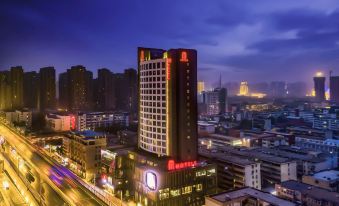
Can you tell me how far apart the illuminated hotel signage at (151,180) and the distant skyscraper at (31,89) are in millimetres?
88973

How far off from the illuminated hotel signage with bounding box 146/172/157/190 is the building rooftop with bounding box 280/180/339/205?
51.4 feet

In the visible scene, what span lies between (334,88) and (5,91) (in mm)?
152994

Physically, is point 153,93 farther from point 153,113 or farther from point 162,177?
point 162,177

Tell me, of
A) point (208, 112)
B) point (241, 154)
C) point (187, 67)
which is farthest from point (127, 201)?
point (208, 112)

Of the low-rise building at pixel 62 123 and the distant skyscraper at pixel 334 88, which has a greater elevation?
the distant skyscraper at pixel 334 88

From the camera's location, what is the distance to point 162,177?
31578mm

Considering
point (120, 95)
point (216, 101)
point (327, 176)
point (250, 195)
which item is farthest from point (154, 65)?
point (216, 101)

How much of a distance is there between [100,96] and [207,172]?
80.0 meters

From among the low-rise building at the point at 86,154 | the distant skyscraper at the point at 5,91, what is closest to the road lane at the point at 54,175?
the low-rise building at the point at 86,154

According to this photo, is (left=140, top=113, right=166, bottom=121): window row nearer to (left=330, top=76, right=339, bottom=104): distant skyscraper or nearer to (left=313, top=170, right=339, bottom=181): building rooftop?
(left=313, top=170, right=339, bottom=181): building rooftop

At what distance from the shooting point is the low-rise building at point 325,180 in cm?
3762

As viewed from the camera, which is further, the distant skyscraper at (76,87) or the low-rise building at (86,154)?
the distant skyscraper at (76,87)

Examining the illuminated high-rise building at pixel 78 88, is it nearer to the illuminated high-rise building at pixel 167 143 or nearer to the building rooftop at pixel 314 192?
the illuminated high-rise building at pixel 167 143

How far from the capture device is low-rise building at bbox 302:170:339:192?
3762cm
